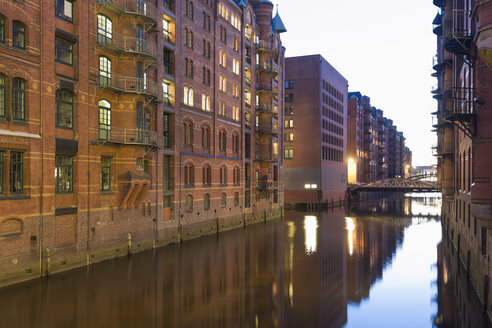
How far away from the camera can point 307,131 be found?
74562 millimetres

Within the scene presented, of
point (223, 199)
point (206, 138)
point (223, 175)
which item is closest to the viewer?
point (206, 138)

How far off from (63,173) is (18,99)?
4.77 meters

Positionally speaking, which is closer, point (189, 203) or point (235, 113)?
point (189, 203)

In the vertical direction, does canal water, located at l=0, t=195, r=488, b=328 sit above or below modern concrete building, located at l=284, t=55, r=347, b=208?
below

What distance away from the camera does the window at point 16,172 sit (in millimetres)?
20167

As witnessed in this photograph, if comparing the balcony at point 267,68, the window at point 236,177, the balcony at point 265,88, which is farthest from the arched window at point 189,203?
the balcony at point 267,68

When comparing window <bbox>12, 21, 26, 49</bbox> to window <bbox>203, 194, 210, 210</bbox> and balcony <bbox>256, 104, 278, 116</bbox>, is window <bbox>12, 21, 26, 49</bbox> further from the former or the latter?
balcony <bbox>256, 104, 278, 116</bbox>

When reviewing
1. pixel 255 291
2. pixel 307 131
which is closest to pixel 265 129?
pixel 307 131

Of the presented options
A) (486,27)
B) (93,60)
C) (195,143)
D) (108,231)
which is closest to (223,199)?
(195,143)

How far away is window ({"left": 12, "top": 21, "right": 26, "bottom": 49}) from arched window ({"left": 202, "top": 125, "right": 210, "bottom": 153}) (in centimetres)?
1957

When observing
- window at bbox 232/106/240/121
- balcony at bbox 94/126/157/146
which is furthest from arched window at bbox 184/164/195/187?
window at bbox 232/106/240/121

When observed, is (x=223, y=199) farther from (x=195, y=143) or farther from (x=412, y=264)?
(x=412, y=264)

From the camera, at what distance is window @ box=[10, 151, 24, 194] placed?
20.2 m

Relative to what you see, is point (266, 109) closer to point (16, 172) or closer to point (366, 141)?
point (16, 172)
